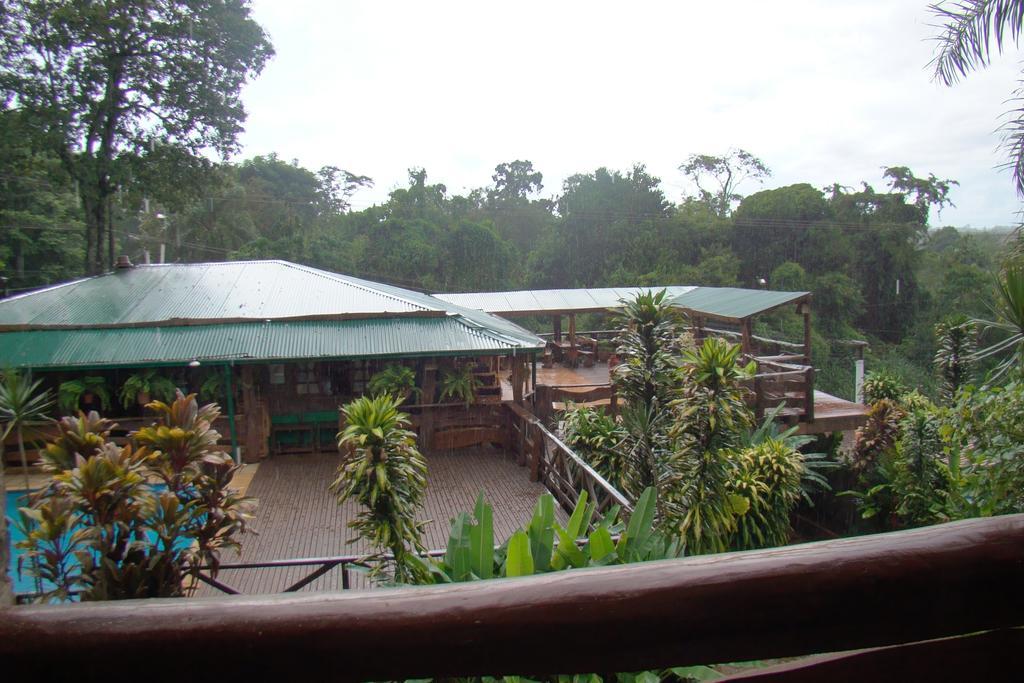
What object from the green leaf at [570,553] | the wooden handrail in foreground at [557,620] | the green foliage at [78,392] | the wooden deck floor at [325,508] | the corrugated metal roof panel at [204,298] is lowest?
the wooden deck floor at [325,508]

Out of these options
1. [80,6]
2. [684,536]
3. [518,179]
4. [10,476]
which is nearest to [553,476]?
[684,536]

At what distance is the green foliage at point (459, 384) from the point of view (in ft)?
38.0

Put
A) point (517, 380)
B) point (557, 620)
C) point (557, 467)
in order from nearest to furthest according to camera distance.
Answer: point (557, 620), point (557, 467), point (517, 380)

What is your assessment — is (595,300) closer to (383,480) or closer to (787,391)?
(787,391)

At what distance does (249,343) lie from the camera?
11.4 metres

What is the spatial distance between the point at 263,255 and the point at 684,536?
25.9 m

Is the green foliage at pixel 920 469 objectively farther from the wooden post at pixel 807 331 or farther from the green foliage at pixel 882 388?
the green foliage at pixel 882 388

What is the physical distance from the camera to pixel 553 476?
943cm

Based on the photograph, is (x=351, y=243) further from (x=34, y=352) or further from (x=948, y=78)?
(x=948, y=78)

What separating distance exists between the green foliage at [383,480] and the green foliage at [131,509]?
964mm

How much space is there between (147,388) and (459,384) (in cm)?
501

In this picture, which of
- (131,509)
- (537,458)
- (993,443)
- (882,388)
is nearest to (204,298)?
(537,458)

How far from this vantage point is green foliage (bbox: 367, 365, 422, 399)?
1128cm

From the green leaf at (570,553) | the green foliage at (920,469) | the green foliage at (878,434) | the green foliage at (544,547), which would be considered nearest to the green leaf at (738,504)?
the green foliage at (544,547)
